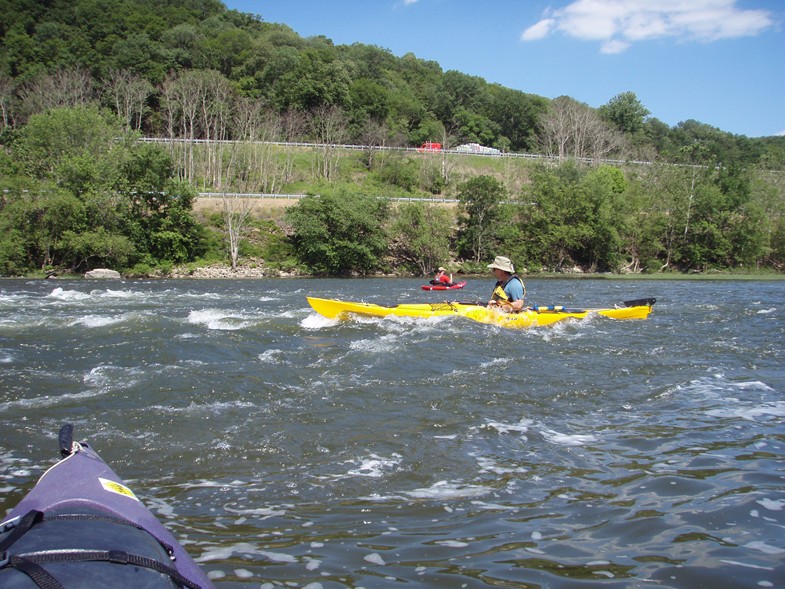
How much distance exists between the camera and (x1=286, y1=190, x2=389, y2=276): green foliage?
113 ft

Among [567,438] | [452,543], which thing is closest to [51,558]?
[452,543]

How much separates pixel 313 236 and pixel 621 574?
3210 cm

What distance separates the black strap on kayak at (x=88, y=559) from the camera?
1899 mm

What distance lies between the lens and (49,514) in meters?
2.38

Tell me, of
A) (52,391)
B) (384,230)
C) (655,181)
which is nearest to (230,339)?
(52,391)

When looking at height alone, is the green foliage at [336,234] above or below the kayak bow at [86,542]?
above

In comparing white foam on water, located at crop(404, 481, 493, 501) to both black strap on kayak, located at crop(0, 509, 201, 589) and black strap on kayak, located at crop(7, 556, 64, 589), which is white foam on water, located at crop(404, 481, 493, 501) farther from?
black strap on kayak, located at crop(7, 556, 64, 589)

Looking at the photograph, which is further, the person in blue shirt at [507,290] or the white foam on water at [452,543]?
the person in blue shirt at [507,290]

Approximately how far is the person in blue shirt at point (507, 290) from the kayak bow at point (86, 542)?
9.80m

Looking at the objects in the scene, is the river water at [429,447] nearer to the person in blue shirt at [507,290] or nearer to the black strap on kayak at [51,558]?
the person in blue shirt at [507,290]

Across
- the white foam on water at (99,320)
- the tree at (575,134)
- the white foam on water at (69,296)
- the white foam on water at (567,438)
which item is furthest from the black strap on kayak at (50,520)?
the tree at (575,134)

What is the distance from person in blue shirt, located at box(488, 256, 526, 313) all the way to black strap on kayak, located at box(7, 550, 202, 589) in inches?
399

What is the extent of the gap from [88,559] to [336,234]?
110 feet

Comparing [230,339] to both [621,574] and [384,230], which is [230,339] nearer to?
[621,574]
